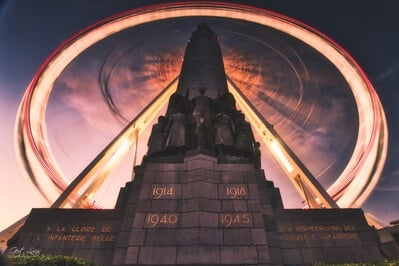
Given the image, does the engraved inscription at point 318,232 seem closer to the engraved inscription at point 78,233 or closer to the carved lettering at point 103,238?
the carved lettering at point 103,238

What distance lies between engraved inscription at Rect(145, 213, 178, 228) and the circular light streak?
12344 millimetres

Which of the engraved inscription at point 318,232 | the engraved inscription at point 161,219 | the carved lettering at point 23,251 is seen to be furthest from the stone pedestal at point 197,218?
the carved lettering at point 23,251

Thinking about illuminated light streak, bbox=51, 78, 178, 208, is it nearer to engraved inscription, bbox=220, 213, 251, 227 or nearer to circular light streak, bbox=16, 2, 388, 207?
circular light streak, bbox=16, 2, 388, 207

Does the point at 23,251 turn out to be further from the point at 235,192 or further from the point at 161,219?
the point at 235,192

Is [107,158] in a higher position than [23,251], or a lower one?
higher

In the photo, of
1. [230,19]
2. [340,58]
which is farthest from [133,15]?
[340,58]

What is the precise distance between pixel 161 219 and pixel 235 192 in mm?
2312

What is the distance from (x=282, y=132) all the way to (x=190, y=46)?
527 inches

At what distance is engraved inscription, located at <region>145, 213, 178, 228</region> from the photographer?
662 centimetres

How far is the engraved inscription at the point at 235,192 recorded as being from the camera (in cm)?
737

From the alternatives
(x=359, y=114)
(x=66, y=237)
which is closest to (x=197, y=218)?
(x=66, y=237)

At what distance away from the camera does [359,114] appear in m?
18.2

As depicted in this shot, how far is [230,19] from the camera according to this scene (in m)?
23.9

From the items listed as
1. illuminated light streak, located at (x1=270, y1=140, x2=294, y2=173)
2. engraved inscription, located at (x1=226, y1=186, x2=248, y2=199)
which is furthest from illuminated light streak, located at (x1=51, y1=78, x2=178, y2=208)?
illuminated light streak, located at (x1=270, y1=140, x2=294, y2=173)
